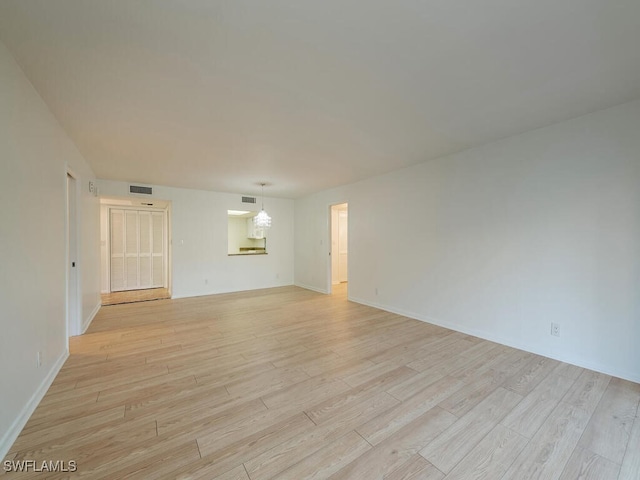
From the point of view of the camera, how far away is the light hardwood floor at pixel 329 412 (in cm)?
145

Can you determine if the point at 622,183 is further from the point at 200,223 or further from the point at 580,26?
the point at 200,223

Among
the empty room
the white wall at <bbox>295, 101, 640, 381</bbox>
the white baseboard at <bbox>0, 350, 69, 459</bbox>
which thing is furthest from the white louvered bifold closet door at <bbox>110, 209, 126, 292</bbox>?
the white wall at <bbox>295, 101, 640, 381</bbox>

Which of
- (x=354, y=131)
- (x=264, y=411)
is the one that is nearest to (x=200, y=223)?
(x=354, y=131)

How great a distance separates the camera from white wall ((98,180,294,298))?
18.6ft

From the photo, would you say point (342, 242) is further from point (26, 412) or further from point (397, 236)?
point (26, 412)

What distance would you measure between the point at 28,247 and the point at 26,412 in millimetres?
1160

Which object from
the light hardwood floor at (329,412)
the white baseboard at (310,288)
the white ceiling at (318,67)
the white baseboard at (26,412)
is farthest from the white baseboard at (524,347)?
the white baseboard at (26,412)

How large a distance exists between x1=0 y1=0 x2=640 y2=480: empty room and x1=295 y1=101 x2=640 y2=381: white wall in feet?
0.06

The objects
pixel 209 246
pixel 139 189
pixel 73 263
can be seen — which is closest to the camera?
pixel 73 263

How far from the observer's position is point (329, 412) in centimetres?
188

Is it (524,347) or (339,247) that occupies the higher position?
(339,247)

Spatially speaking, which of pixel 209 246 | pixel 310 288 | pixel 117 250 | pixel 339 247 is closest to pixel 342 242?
pixel 339 247

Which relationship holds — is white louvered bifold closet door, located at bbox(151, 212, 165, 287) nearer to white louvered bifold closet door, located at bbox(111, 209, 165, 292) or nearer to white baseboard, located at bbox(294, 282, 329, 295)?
white louvered bifold closet door, located at bbox(111, 209, 165, 292)

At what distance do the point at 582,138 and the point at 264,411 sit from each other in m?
3.88
